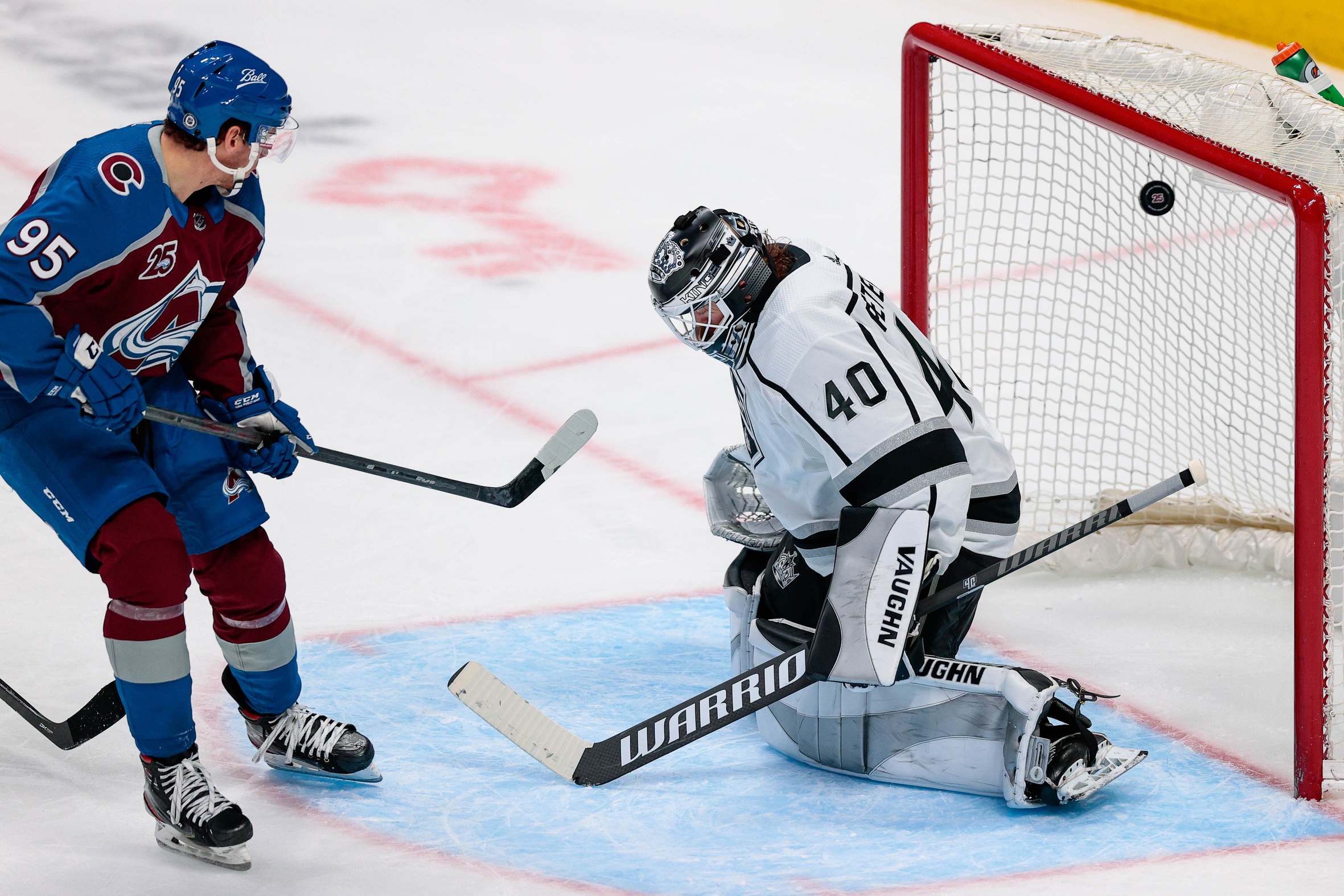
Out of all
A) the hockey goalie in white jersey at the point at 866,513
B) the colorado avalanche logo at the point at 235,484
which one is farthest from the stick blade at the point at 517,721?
the colorado avalanche logo at the point at 235,484

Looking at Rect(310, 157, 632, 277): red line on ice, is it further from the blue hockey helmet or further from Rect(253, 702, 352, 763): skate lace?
the blue hockey helmet

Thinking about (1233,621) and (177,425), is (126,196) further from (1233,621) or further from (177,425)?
(1233,621)

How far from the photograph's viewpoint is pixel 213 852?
2277mm

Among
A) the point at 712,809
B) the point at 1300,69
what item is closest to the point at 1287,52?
the point at 1300,69

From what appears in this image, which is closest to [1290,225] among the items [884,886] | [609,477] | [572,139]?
[884,886]

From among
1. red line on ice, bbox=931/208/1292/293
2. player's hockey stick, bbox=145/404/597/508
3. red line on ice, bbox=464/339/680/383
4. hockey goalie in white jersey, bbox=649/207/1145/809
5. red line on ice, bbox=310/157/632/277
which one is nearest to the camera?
hockey goalie in white jersey, bbox=649/207/1145/809

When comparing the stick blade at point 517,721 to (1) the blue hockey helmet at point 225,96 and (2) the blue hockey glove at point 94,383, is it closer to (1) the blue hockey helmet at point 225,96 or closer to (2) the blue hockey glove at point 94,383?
(2) the blue hockey glove at point 94,383

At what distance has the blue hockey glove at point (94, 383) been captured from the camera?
2.17 metres

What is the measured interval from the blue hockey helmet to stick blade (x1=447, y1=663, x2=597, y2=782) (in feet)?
2.99

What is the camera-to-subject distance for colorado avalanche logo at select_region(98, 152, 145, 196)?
2199mm

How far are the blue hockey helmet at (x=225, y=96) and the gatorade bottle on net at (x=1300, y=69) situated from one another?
1.93 metres

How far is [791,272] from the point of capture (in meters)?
2.49

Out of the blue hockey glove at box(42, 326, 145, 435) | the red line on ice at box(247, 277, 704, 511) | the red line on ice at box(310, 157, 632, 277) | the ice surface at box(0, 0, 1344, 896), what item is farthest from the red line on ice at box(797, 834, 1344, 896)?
the red line on ice at box(310, 157, 632, 277)

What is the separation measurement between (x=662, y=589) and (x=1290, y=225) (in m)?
1.52
